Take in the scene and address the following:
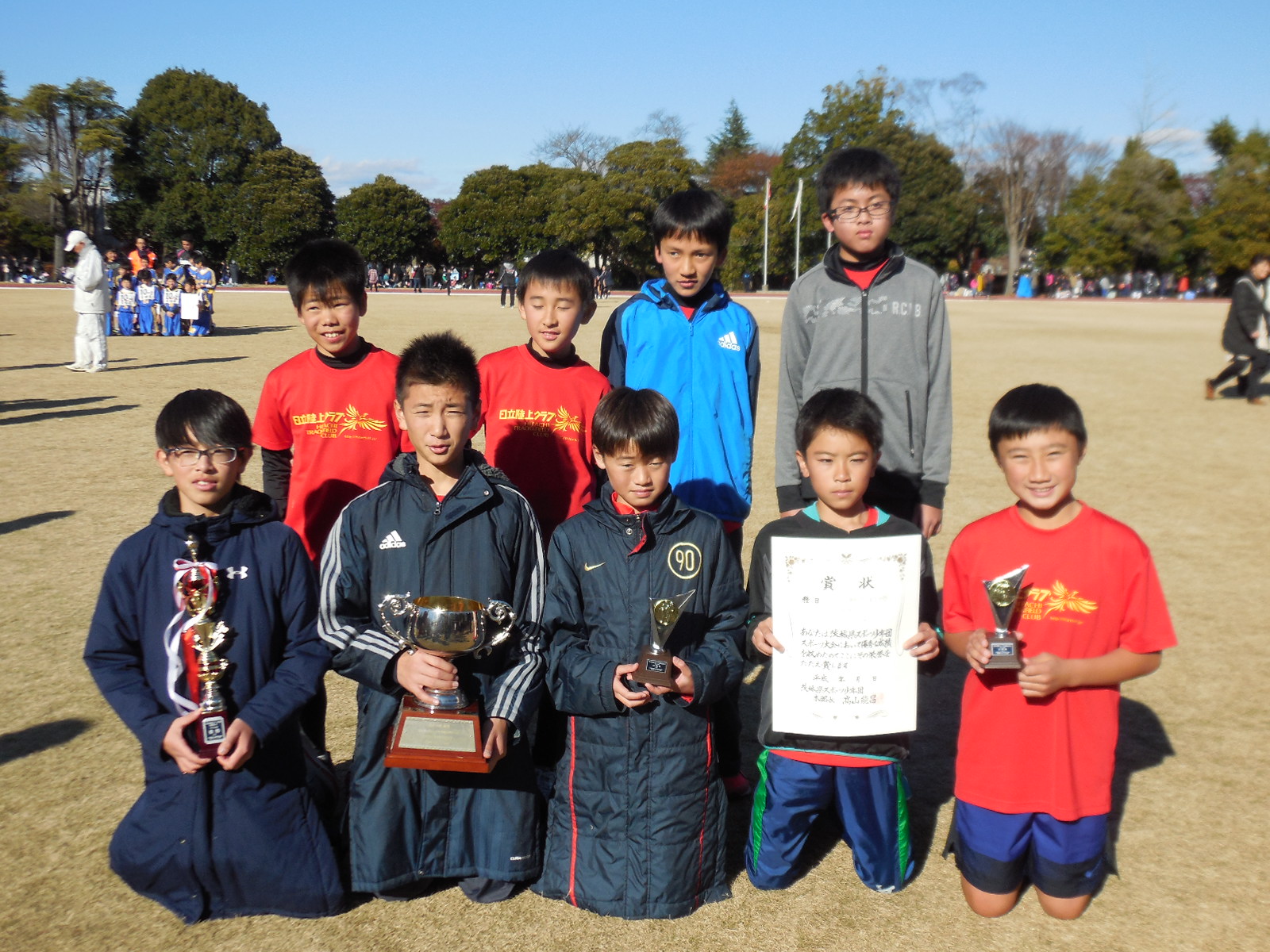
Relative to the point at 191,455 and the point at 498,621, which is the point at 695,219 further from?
the point at 191,455

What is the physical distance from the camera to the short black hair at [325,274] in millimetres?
3734

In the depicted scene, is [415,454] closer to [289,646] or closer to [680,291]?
[289,646]

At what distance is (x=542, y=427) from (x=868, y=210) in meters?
1.51

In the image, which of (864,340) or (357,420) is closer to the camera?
(864,340)

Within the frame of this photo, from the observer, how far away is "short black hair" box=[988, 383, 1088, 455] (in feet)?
9.71

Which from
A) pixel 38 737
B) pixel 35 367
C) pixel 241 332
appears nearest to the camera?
pixel 38 737

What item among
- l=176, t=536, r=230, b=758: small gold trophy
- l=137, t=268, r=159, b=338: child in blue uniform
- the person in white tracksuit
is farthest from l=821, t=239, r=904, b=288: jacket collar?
l=137, t=268, r=159, b=338: child in blue uniform

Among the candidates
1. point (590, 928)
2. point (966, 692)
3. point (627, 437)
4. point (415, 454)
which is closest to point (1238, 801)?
point (966, 692)

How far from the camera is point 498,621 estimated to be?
2941mm

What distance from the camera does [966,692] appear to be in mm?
3164

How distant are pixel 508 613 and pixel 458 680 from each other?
12.7 inches

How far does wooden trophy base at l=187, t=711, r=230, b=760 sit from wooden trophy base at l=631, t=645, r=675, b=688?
1.28m

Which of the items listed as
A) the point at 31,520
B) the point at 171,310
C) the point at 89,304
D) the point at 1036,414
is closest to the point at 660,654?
the point at 1036,414

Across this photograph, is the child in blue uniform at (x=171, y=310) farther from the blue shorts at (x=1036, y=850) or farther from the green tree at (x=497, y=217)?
the green tree at (x=497, y=217)
